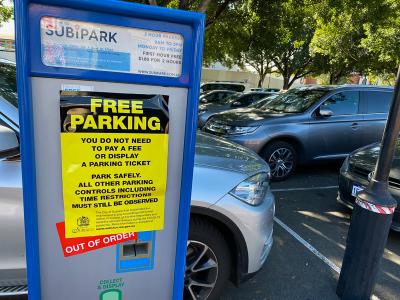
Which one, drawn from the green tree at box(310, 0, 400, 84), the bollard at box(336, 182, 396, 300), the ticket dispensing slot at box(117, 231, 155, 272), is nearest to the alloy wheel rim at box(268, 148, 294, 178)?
the bollard at box(336, 182, 396, 300)

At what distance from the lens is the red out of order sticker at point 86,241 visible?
4.98ft

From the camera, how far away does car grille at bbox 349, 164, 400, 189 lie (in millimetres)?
3779

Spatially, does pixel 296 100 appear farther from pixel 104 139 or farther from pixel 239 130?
pixel 104 139

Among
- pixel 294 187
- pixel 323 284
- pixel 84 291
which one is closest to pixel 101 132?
pixel 84 291

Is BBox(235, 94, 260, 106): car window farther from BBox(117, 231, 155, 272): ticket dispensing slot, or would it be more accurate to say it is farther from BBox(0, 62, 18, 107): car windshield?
BBox(117, 231, 155, 272): ticket dispensing slot

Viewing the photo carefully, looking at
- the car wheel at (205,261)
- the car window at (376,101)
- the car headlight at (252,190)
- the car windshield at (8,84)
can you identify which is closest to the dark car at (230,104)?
the car window at (376,101)

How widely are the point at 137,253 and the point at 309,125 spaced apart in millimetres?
4875

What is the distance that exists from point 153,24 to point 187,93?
0.32 metres

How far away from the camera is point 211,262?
2385 mm

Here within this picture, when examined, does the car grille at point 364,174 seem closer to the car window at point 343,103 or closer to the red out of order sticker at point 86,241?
the car window at point 343,103

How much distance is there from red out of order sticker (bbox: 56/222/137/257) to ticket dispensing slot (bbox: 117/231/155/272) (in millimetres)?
40

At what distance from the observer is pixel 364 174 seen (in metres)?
4.14

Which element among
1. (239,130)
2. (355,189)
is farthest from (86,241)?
(239,130)

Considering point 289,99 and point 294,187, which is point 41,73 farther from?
point 289,99
